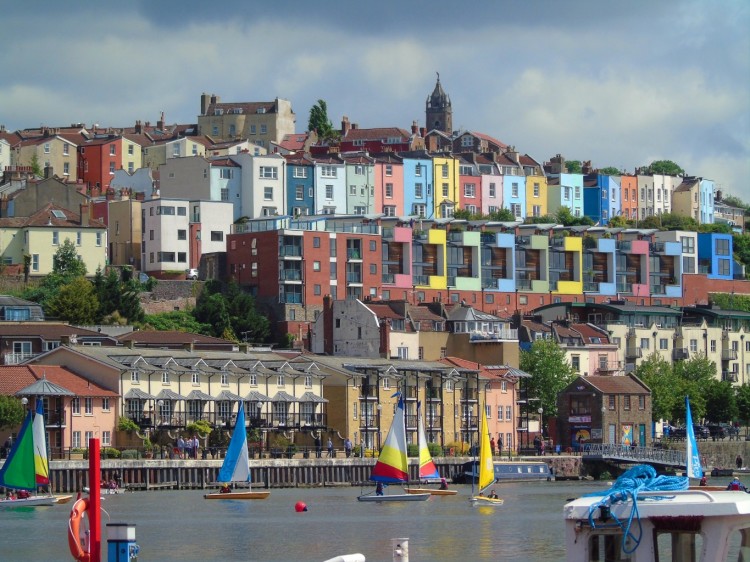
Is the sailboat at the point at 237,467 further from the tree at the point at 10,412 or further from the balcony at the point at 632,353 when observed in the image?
the balcony at the point at 632,353

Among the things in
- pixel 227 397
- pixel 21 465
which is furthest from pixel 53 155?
pixel 21 465

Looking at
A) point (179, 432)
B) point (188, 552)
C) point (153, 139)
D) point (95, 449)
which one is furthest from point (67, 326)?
point (95, 449)

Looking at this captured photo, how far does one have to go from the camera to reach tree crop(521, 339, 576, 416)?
13300 centimetres

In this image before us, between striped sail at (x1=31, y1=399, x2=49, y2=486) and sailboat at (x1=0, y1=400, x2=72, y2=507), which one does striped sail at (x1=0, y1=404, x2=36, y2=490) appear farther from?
striped sail at (x1=31, y1=399, x2=49, y2=486)

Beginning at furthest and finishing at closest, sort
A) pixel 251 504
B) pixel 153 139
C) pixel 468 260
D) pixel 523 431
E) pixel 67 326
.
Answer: pixel 153 139 < pixel 468 260 < pixel 523 431 < pixel 67 326 < pixel 251 504

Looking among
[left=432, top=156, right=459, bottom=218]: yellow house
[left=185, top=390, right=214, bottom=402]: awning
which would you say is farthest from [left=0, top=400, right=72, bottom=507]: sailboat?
[left=432, top=156, right=459, bottom=218]: yellow house

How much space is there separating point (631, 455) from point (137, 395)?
3776 cm

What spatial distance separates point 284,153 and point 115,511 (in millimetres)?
100192

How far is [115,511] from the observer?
77625mm

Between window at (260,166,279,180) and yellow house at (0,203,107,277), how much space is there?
20981 mm

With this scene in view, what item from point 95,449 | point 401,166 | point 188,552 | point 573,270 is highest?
point 401,166

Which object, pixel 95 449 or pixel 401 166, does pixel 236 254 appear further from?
pixel 95 449

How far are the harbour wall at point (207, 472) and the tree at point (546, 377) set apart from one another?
818 inches

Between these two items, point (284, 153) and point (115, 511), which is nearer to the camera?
point (115, 511)
